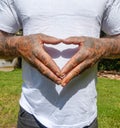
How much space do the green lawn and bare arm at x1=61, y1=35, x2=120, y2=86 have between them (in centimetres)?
499

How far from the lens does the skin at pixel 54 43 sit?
6.48 feet

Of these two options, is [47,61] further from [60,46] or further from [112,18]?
[112,18]

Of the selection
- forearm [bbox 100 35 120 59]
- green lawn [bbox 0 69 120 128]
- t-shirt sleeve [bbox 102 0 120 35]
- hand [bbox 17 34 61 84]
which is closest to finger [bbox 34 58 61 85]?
hand [bbox 17 34 61 84]

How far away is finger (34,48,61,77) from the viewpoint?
6.47ft

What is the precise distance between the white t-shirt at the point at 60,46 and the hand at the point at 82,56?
0.12 m

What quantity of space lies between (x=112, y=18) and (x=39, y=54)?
519mm

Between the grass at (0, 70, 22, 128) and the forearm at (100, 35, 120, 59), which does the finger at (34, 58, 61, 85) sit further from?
the grass at (0, 70, 22, 128)

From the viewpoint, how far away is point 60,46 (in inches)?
85.3

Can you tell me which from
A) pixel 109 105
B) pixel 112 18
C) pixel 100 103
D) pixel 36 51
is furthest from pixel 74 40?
pixel 100 103

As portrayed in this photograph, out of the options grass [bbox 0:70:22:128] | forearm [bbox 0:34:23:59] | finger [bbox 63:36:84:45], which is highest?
finger [bbox 63:36:84:45]

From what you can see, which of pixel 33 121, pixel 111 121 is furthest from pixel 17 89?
pixel 33 121

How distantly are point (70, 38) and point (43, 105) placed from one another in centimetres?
40

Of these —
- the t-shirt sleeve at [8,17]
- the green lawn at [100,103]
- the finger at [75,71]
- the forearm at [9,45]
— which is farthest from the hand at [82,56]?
the green lawn at [100,103]

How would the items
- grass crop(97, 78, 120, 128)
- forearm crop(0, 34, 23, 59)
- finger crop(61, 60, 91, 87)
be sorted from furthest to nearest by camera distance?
grass crop(97, 78, 120, 128), forearm crop(0, 34, 23, 59), finger crop(61, 60, 91, 87)
